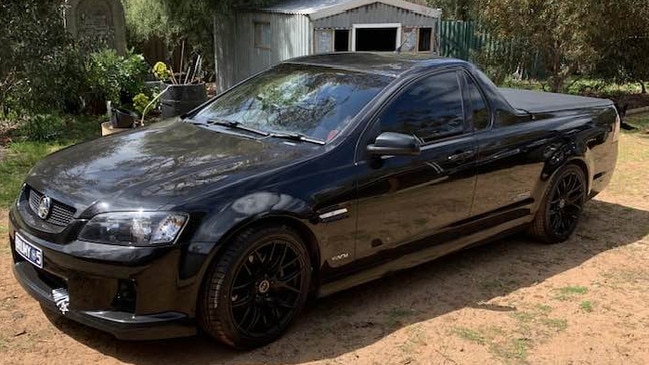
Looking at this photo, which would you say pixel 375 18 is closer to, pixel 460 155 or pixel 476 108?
pixel 476 108

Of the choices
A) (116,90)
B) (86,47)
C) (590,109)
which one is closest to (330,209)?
(590,109)

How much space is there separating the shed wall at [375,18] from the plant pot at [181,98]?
4.12 m

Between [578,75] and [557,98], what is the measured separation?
961 cm

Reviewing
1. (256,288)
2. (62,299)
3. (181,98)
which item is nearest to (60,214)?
(62,299)

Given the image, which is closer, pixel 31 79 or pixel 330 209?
pixel 330 209

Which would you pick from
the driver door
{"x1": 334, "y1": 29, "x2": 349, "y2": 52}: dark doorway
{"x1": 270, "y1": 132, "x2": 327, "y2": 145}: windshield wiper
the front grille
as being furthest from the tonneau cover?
{"x1": 334, "y1": 29, "x2": 349, "y2": 52}: dark doorway

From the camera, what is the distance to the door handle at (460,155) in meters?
4.60

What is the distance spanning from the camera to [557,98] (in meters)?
6.32

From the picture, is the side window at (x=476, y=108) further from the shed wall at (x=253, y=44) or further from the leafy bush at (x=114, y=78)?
the shed wall at (x=253, y=44)

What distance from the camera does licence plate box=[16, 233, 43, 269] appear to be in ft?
11.7

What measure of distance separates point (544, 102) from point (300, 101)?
259 centimetres

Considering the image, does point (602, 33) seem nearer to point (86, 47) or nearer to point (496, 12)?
point (496, 12)

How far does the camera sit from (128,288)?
3348 millimetres

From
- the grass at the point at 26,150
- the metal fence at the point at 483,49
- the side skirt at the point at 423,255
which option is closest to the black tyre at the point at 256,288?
the side skirt at the point at 423,255
